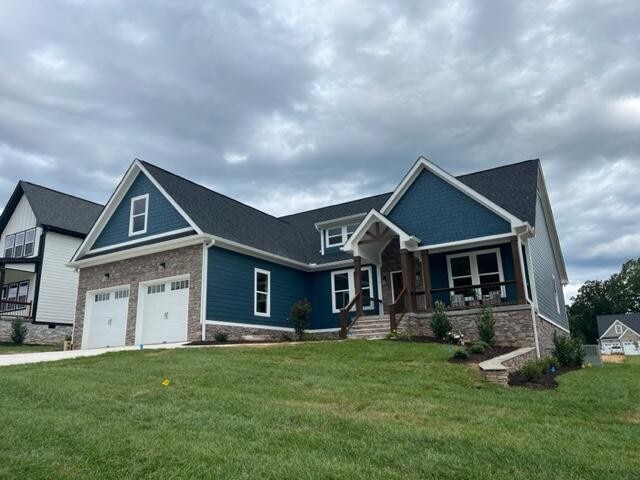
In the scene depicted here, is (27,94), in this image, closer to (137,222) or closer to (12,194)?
(137,222)

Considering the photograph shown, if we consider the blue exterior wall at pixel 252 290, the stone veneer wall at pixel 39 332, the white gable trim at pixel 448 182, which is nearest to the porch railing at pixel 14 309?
the stone veneer wall at pixel 39 332

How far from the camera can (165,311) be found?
18.8 meters

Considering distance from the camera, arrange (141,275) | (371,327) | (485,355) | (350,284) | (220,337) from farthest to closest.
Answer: (350,284) → (141,275) → (371,327) → (220,337) → (485,355)

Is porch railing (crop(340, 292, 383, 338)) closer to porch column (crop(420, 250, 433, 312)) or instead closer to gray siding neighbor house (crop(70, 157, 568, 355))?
gray siding neighbor house (crop(70, 157, 568, 355))

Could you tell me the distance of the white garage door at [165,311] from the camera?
18.2 metres

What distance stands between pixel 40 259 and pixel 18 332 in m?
4.04

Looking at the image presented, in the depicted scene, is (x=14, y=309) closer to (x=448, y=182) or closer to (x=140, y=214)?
(x=140, y=214)

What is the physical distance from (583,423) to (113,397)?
6.58 m

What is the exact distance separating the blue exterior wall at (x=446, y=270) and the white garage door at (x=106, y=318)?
37.6ft

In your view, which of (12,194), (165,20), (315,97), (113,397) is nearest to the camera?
(113,397)

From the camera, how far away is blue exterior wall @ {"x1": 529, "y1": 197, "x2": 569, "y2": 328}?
1911cm

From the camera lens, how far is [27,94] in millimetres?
17578

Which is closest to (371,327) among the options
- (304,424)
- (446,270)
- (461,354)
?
(446,270)

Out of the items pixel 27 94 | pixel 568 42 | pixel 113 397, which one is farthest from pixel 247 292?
pixel 568 42
